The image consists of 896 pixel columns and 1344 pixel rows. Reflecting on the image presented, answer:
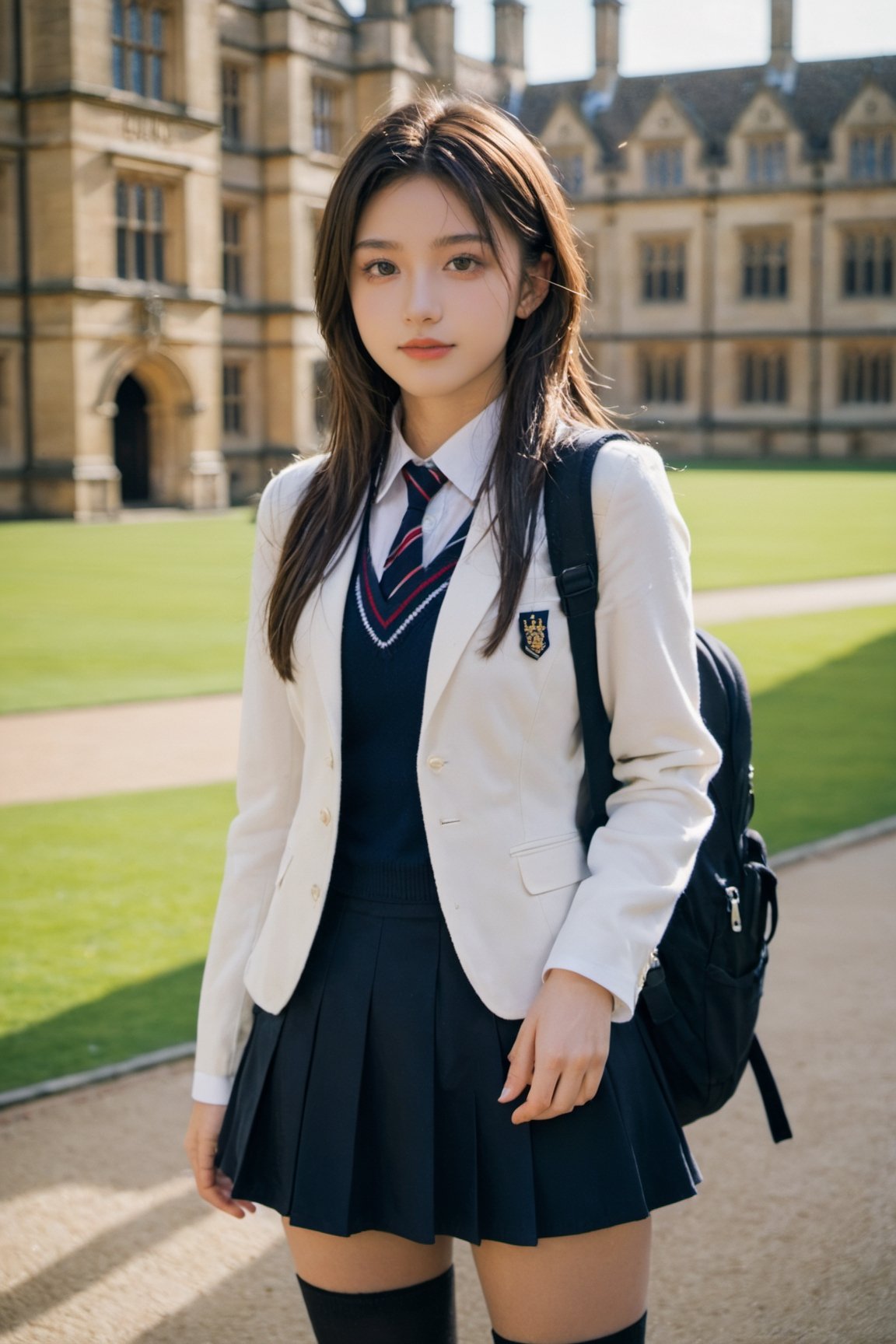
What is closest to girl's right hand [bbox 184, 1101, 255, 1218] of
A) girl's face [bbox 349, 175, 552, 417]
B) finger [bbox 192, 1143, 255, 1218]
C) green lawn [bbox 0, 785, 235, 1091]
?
finger [bbox 192, 1143, 255, 1218]

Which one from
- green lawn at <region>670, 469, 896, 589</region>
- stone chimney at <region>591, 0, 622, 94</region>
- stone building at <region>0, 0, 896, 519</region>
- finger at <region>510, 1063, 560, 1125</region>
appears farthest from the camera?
stone chimney at <region>591, 0, 622, 94</region>

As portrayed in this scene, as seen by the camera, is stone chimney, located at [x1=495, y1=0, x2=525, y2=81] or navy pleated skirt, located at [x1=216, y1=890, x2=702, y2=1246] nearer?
navy pleated skirt, located at [x1=216, y1=890, x2=702, y2=1246]

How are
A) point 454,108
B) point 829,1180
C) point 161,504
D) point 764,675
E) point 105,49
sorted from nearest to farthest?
point 454,108
point 829,1180
point 764,675
point 105,49
point 161,504

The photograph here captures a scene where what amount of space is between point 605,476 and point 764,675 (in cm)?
903

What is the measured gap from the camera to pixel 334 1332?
1.79 meters

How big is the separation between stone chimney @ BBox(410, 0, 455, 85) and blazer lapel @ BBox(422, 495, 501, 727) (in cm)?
3798

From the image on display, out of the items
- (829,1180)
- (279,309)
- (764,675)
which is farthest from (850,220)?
(829,1180)

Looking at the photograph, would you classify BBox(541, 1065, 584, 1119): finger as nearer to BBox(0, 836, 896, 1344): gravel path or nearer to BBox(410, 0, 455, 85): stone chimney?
BBox(0, 836, 896, 1344): gravel path

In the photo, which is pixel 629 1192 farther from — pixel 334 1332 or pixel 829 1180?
pixel 829 1180

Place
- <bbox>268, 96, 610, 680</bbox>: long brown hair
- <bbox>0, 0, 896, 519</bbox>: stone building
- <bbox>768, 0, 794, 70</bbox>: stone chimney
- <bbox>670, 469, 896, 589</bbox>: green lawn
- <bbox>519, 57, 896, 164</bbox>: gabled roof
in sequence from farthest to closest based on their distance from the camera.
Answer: <bbox>768, 0, 794, 70</bbox>: stone chimney < <bbox>519, 57, 896, 164</bbox>: gabled roof < <bbox>0, 0, 896, 519</bbox>: stone building < <bbox>670, 469, 896, 589</bbox>: green lawn < <bbox>268, 96, 610, 680</bbox>: long brown hair

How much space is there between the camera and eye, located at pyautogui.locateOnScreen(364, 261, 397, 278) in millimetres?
1826

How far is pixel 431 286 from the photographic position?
1.78 metres

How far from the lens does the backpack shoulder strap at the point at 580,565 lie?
1703mm

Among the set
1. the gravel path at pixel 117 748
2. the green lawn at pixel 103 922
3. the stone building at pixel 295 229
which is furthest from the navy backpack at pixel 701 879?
the stone building at pixel 295 229
